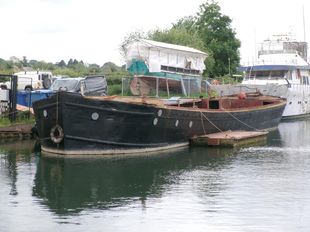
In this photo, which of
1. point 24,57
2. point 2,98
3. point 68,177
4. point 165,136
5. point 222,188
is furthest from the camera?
point 24,57

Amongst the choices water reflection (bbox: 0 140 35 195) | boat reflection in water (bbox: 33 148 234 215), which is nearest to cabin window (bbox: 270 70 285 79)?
boat reflection in water (bbox: 33 148 234 215)

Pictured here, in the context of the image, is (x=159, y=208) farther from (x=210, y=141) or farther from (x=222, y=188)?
(x=210, y=141)

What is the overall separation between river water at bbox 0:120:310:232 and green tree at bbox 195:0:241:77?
36965 millimetres

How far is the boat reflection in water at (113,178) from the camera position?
14.2 metres

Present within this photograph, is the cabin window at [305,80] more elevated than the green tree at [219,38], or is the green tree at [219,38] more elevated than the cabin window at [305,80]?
the green tree at [219,38]

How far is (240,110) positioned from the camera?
1103 inches

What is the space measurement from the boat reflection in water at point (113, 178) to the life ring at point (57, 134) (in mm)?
680

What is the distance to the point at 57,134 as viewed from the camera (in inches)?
815

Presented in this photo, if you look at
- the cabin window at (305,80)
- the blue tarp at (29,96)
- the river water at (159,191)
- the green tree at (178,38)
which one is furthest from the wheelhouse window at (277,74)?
the river water at (159,191)

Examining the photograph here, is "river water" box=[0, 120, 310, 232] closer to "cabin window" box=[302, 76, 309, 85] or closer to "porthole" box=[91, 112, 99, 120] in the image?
"porthole" box=[91, 112, 99, 120]

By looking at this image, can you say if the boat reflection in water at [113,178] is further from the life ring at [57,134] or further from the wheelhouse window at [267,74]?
the wheelhouse window at [267,74]

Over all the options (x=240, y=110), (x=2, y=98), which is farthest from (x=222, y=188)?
(x=2, y=98)

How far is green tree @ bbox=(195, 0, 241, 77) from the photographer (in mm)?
59719

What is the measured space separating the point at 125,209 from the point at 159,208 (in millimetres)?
757
